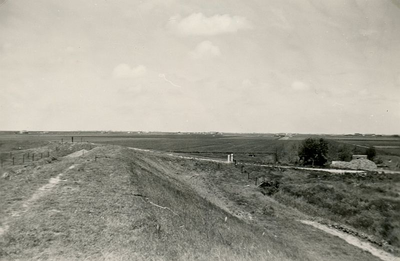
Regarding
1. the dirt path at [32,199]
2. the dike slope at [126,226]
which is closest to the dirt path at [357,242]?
Result: the dike slope at [126,226]

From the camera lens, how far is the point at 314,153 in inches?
2522

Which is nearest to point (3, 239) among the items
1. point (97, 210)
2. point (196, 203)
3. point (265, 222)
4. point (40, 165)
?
point (97, 210)

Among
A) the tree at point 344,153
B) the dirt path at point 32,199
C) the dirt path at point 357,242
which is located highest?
the dirt path at point 32,199

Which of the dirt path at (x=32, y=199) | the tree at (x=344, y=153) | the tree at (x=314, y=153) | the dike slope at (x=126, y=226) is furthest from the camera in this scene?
the tree at (x=344, y=153)

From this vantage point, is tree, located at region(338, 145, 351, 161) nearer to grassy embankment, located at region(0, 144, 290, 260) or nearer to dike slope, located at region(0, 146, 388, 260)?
dike slope, located at region(0, 146, 388, 260)

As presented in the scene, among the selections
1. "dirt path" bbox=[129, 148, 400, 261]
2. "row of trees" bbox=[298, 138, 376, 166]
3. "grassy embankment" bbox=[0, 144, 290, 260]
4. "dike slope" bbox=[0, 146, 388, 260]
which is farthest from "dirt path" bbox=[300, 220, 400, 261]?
"row of trees" bbox=[298, 138, 376, 166]

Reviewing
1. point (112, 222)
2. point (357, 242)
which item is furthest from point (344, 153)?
point (112, 222)

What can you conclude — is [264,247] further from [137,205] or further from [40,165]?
[40,165]

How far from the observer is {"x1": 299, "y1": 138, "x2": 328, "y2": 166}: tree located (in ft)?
209

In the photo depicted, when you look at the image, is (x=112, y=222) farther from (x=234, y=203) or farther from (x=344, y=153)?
(x=344, y=153)

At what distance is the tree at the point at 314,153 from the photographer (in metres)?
63.7

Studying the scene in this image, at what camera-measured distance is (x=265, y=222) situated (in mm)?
26969

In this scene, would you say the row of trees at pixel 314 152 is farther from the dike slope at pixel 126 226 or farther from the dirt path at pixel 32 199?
the dirt path at pixel 32 199

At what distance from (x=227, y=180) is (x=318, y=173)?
1632 centimetres
